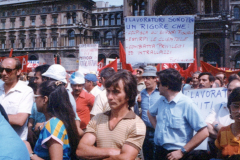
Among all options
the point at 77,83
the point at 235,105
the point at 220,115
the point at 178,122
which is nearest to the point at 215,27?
the point at 77,83

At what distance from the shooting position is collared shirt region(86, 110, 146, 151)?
2.10 m

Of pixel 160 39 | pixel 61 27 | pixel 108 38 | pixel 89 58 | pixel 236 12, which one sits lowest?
pixel 89 58

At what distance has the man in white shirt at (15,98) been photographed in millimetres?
2852

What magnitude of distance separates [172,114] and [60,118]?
127cm

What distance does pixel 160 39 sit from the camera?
16.5 ft

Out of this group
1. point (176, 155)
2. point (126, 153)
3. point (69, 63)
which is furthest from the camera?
point (69, 63)

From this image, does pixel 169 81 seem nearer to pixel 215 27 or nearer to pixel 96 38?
pixel 215 27

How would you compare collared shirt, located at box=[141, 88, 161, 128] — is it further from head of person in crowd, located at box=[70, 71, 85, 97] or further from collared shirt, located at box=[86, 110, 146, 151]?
collared shirt, located at box=[86, 110, 146, 151]

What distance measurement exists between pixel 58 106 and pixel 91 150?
1.73ft

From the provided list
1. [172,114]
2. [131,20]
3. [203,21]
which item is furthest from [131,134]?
[203,21]

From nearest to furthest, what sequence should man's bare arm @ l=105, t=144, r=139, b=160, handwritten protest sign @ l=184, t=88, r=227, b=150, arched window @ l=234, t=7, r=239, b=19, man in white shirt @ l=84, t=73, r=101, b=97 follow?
man's bare arm @ l=105, t=144, r=139, b=160
handwritten protest sign @ l=184, t=88, r=227, b=150
man in white shirt @ l=84, t=73, r=101, b=97
arched window @ l=234, t=7, r=239, b=19

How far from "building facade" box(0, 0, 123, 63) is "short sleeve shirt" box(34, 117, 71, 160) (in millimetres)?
34845

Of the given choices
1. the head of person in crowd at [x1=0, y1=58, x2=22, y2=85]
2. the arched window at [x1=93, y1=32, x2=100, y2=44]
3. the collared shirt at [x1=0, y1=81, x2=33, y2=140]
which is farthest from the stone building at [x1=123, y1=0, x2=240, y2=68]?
the collared shirt at [x1=0, y1=81, x2=33, y2=140]

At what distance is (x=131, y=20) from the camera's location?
5117mm
